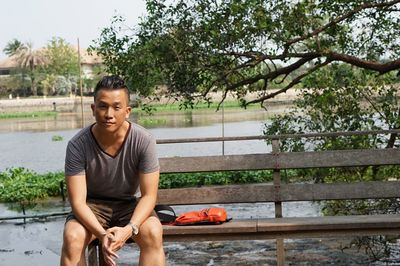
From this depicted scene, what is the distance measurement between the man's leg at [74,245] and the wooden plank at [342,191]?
71.6 inches

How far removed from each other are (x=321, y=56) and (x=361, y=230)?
13.7 feet

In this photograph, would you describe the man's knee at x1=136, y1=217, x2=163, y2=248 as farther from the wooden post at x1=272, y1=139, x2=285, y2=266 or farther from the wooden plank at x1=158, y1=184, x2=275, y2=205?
the wooden post at x1=272, y1=139, x2=285, y2=266

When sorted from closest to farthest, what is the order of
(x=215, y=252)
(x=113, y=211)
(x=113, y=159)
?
(x=113, y=159) < (x=113, y=211) < (x=215, y=252)

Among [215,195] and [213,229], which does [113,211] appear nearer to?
[213,229]

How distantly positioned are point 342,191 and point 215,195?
3.11ft

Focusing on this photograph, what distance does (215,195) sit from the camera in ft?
16.9

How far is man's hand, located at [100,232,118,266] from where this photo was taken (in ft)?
11.9

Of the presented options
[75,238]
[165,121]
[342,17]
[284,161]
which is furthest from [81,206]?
[165,121]

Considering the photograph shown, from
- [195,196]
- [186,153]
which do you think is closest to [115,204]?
[195,196]

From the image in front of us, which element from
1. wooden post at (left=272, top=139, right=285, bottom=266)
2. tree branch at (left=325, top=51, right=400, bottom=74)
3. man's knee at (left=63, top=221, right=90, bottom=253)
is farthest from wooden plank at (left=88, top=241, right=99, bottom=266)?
tree branch at (left=325, top=51, right=400, bottom=74)

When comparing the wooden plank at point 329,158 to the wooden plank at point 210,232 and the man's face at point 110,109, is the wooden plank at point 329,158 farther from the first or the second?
the man's face at point 110,109

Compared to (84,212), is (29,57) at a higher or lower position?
higher

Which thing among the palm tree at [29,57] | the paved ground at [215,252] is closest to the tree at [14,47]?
the palm tree at [29,57]

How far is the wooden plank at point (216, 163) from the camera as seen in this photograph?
5191 millimetres
